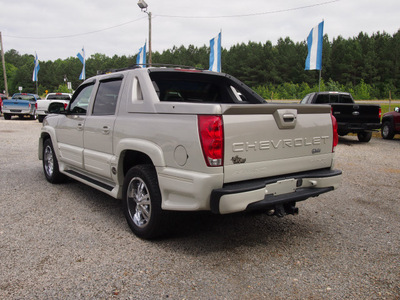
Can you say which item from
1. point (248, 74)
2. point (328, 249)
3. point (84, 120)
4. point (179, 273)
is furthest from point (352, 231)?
point (248, 74)

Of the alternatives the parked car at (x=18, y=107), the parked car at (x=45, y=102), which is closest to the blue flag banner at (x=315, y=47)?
the parked car at (x=45, y=102)

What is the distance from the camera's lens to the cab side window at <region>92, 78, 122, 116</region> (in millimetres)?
4371

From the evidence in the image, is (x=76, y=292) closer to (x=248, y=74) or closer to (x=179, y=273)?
(x=179, y=273)

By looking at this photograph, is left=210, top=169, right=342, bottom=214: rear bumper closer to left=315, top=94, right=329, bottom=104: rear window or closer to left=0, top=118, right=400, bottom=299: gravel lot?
left=0, top=118, right=400, bottom=299: gravel lot

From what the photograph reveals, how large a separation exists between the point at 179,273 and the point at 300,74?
2897 inches

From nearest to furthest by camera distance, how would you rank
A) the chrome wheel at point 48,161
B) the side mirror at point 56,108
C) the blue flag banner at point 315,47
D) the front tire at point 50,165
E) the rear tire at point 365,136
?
the side mirror at point 56,108 → the front tire at point 50,165 → the chrome wheel at point 48,161 → the rear tire at point 365,136 → the blue flag banner at point 315,47

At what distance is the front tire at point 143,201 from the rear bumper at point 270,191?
0.71 metres

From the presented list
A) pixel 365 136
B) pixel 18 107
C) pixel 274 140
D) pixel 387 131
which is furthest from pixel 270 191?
pixel 18 107

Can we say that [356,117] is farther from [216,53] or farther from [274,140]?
[216,53]

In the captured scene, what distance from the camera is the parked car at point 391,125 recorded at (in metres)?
13.2

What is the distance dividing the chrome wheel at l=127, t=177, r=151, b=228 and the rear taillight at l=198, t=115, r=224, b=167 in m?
0.92

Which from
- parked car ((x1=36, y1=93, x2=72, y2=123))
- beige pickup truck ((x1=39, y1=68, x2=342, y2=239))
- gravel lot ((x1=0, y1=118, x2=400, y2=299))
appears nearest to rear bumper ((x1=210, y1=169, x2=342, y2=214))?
beige pickup truck ((x1=39, y1=68, x2=342, y2=239))

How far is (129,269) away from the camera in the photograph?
3115 mm

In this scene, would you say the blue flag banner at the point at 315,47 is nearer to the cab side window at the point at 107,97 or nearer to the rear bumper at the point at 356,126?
the rear bumper at the point at 356,126
